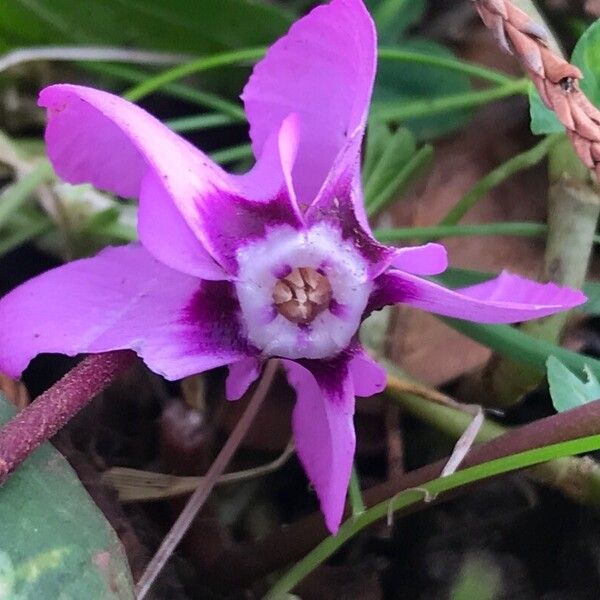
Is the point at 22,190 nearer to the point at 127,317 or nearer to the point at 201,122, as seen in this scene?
the point at 201,122

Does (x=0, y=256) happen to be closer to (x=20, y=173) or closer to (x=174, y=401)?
(x=20, y=173)

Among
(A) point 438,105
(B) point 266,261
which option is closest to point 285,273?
(B) point 266,261

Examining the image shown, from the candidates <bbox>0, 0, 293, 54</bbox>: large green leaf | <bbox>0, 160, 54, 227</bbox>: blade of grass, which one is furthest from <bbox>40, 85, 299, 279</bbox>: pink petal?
<bbox>0, 0, 293, 54</bbox>: large green leaf

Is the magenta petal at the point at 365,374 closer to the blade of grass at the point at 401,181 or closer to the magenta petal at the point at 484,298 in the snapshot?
the magenta petal at the point at 484,298

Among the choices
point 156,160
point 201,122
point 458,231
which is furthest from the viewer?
point 201,122

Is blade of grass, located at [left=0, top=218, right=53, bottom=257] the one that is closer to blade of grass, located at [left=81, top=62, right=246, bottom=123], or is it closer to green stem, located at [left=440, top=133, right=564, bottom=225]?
blade of grass, located at [left=81, top=62, right=246, bottom=123]

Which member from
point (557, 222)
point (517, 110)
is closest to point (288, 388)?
point (557, 222)

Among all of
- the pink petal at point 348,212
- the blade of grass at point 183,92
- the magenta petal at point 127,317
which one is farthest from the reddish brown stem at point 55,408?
the blade of grass at point 183,92
